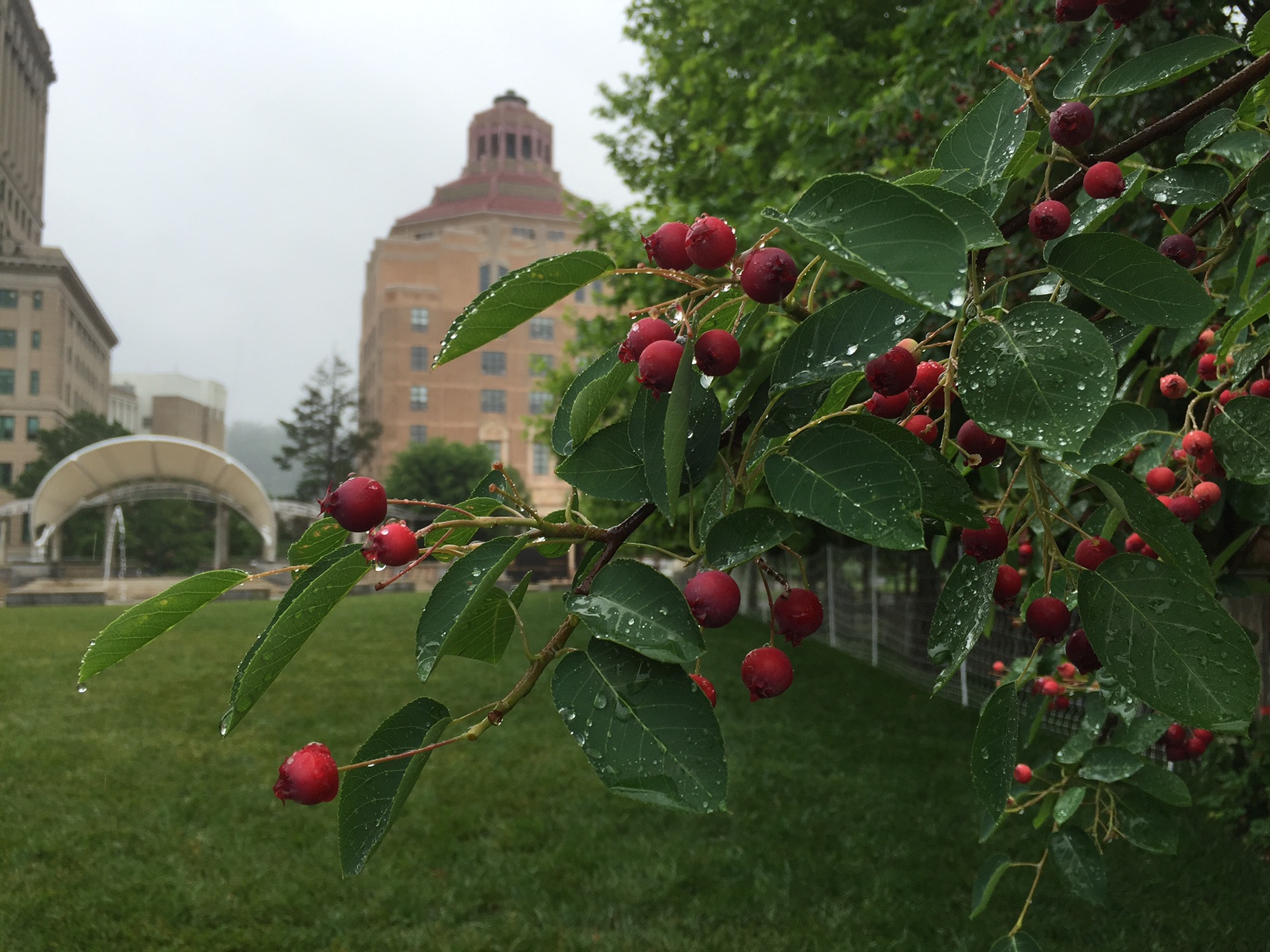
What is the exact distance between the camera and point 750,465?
0.65 m

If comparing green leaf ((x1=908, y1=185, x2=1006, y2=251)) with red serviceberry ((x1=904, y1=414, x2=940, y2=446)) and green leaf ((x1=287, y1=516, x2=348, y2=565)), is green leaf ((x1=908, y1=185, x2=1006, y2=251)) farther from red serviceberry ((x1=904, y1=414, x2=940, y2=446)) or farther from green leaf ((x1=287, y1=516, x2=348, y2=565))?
green leaf ((x1=287, y1=516, x2=348, y2=565))

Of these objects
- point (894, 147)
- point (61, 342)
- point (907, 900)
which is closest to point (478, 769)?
point (907, 900)

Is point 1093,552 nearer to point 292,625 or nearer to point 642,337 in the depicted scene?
point 642,337

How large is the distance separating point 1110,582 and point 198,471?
2479 cm

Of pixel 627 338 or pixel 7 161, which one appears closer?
pixel 627 338

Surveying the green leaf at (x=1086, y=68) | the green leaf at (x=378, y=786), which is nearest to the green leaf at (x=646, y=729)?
the green leaf at (x=378, y=786)

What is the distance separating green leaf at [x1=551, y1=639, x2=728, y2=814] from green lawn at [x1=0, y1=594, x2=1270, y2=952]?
9.77ft

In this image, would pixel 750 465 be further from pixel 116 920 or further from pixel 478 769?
pixel 478 769

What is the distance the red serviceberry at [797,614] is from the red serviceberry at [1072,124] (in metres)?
0.53

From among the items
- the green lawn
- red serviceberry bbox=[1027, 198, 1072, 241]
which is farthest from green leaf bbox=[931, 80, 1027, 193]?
the green lawn

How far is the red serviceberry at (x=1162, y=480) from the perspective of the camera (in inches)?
54.3

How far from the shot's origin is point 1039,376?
58 cm

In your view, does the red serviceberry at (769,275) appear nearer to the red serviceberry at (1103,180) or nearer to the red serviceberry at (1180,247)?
the red serviceberry at (1103,180)

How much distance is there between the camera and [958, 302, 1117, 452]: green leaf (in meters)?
0.56
